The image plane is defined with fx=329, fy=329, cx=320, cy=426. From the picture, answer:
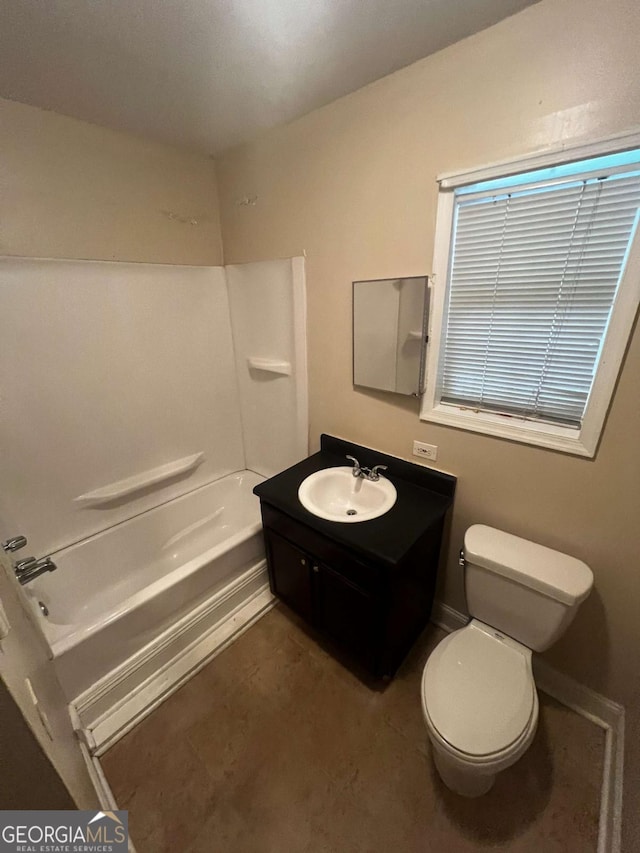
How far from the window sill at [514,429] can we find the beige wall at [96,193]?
1.66m

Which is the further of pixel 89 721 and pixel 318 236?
pixel 318 236

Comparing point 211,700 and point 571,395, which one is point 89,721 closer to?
point 211,700

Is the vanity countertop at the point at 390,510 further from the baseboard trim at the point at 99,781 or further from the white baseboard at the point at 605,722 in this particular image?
the baseboard trim at the point at 99,781

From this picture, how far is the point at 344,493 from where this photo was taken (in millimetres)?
1613

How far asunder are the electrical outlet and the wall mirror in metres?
0.23

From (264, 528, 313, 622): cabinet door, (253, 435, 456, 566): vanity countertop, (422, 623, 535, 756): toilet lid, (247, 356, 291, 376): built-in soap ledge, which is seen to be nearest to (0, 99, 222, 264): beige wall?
(247, 356, 291, 376): built-in soap ledge

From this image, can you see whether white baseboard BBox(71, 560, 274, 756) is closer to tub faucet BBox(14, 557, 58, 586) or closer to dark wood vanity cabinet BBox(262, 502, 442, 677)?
dark wood vanity cabinet BBox(262, 502, 442, 677)

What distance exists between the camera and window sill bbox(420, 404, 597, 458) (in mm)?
1105

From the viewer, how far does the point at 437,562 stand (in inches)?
60.6

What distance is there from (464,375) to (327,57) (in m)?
1.18

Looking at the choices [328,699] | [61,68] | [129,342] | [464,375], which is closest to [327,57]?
[61,68]

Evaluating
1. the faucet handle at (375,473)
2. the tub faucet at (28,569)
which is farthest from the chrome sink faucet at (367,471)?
the tub faucet at (28,569)

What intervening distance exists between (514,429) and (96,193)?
210 cm

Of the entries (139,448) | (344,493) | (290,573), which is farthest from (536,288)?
(139,448)
